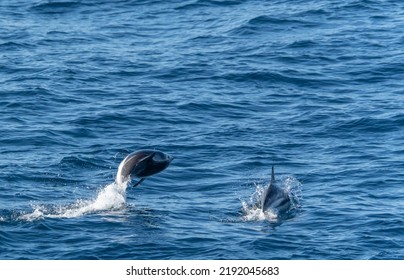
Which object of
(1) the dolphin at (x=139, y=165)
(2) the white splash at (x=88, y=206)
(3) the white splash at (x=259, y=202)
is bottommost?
(3) the white splash at (x=259, y=202)

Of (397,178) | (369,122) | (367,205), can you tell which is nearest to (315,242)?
(367,205)

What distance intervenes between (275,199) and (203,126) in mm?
9001

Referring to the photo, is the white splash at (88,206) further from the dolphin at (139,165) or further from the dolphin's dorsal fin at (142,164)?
the dolphin's dorsal fin at (142,164)

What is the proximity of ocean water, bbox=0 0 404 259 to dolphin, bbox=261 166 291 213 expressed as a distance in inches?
10.3

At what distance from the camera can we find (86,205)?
27.6 m

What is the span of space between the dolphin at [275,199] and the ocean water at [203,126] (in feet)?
0.86

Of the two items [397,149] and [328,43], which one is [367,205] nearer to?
[397,149]

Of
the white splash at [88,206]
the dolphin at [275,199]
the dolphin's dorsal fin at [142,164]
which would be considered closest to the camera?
the dolphin's dorsal fin at [142,164]

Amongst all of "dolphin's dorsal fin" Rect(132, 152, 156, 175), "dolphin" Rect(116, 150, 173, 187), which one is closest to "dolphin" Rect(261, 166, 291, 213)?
"dolphin" Rect(116, 150, 173, 187)

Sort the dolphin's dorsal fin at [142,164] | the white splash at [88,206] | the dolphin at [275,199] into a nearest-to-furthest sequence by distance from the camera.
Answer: the dolphin's dorsal fin at [142,164]
the dolphin at [275,199]
the white splash at [88,206]

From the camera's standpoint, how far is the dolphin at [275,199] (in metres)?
26.5

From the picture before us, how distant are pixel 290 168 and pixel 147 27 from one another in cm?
1837

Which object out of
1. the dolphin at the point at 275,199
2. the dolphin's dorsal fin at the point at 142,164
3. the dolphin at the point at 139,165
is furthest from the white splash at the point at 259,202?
the dolphin's dorsal fin at the point at 142,164

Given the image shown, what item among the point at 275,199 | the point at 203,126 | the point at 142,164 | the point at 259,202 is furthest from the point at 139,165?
the point at 203,126
